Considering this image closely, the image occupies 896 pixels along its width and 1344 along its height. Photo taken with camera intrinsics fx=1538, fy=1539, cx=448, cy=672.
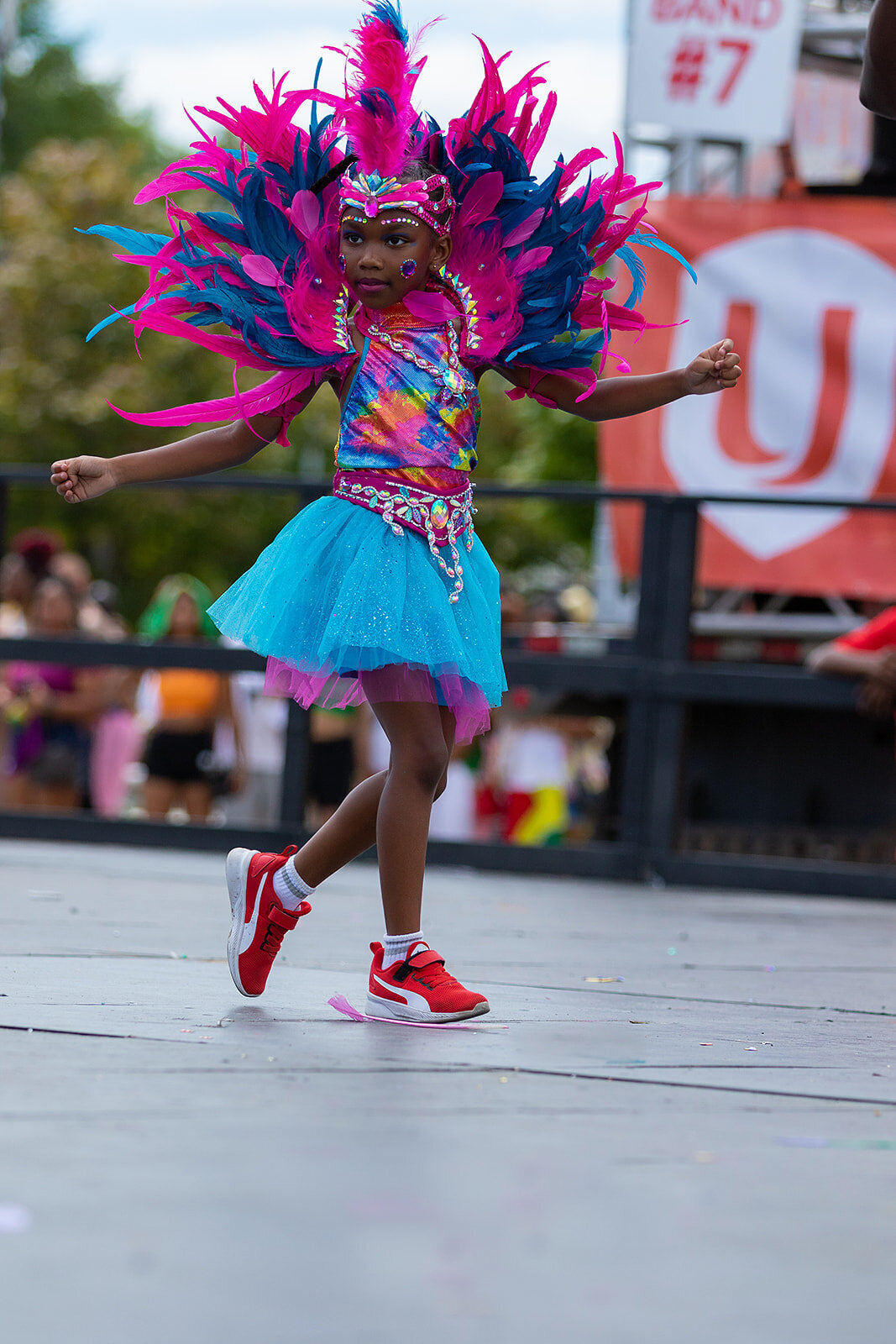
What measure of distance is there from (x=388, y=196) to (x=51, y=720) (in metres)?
5.15

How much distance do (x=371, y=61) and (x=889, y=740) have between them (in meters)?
5.23

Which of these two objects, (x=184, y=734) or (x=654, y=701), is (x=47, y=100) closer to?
(x=184, y=734)

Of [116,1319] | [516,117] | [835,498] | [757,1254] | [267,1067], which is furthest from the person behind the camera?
[835,498]

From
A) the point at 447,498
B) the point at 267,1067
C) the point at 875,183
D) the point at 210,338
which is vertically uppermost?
the point at 875,183

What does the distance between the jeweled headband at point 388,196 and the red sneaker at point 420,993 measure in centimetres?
146

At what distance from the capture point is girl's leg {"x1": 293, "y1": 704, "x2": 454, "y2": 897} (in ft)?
10.3

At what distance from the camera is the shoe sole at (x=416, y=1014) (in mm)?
2848

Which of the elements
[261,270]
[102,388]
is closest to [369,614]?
[261,270]

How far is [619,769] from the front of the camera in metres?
7.91

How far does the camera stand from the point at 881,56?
280 cm

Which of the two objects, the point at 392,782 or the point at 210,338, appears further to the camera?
the point at 210,338

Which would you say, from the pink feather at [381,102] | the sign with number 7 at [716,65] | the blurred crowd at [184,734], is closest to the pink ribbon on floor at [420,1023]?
the pink feather at [381,102]

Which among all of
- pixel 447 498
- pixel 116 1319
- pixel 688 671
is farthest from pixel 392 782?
pixel 688 671

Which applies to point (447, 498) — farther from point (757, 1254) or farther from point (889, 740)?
point (889, 740)
